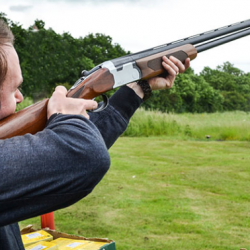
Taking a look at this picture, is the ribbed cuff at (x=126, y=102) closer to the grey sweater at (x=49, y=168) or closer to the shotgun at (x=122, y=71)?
the shotgun at (x=122, y=71)

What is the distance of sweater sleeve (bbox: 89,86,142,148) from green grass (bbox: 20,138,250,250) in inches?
93.5

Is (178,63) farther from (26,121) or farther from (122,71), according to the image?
(26,121)

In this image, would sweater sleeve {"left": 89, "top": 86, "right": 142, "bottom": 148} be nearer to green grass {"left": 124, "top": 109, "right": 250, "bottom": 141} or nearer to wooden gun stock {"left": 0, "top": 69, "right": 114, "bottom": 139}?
wooden gun stock {"left": 0, "top": 69, "right": 114, "bottom": 139}

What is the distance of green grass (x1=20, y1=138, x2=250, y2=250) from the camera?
4137 millimetres

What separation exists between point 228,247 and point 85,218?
191 cm

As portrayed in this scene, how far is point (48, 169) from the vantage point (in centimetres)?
96

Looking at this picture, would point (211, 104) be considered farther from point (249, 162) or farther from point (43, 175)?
point (43, 175)

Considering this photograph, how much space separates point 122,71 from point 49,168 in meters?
1.00

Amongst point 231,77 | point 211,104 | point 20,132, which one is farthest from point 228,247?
point 231,77

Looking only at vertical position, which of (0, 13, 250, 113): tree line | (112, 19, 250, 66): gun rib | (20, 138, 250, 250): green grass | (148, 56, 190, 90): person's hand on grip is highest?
(0, 13, 250, 113): tree line

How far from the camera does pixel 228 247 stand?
3.88 m

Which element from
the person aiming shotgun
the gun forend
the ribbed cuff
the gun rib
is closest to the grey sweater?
the person aiming shotgun

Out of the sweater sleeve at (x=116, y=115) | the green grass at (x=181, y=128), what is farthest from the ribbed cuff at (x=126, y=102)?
the green grass at (x=181, y=128)

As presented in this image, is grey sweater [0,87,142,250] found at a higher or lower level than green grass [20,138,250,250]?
higher
